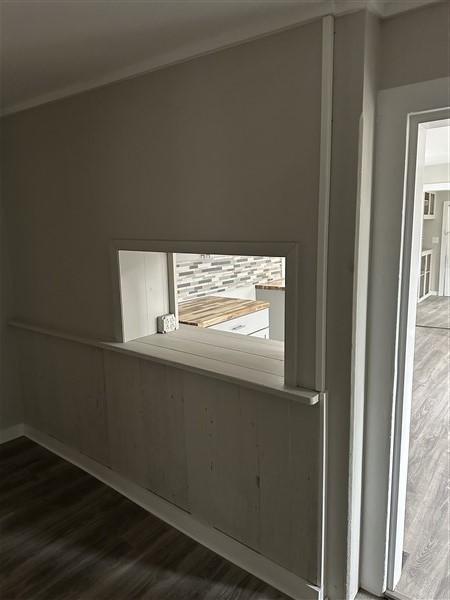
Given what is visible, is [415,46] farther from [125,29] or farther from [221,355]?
[221,355]

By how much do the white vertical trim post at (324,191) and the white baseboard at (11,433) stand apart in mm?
2430

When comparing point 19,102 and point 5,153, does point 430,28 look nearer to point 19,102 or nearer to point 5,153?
point 19,102

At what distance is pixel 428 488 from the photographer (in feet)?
8.30

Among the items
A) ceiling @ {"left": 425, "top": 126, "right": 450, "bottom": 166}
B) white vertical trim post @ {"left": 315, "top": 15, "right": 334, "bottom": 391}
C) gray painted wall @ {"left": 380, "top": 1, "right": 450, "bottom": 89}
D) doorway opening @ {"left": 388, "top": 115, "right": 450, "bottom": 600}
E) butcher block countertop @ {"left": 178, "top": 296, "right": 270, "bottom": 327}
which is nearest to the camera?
gray painted wall @ {"left": 380, "top": 1, "right": 450, "bottom": 89}

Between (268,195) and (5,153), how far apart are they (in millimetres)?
1966

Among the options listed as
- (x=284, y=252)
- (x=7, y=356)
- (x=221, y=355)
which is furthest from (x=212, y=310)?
(x=284, y=252)

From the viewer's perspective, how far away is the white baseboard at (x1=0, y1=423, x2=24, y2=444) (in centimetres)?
308

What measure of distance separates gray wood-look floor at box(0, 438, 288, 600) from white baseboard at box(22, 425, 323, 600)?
0.10ft

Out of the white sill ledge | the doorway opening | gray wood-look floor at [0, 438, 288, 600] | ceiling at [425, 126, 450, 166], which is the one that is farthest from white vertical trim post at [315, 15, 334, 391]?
ceiling at [425, 126, 450, 166]

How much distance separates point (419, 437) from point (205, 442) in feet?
5.79

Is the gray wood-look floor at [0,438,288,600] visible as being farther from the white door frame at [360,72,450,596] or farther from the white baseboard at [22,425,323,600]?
the white door frame at [360,72,450,596]

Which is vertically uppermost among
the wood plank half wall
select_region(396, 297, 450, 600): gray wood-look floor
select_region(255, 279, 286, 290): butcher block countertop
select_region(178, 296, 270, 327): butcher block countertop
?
select_region(255, 279, 286, 290): butcher block countertop

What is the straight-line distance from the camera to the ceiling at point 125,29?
4.58 feet

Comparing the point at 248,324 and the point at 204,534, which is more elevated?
the point at 248,324
